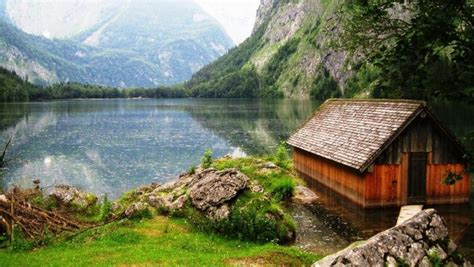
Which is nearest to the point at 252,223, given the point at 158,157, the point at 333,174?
the point at 333,174

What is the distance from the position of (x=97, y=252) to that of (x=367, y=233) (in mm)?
14236

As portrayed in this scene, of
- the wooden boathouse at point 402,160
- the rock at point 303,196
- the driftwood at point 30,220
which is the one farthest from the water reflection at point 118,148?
the wooden boathouse at point 402,160

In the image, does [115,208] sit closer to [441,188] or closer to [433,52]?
[441,188]

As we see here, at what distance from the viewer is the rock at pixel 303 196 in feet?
112

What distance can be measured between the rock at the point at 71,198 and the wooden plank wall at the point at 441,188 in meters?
A: 21.8

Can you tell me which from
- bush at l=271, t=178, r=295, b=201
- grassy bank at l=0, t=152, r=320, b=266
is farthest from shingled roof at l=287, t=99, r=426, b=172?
grassy bank at l=0, t=152, r=320, b=266

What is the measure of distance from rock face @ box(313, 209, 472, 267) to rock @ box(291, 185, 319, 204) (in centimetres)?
1811

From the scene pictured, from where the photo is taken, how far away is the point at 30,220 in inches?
929

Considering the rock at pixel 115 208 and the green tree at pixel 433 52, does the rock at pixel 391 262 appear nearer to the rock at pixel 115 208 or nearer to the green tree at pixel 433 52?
the green tree at pixel 433 52

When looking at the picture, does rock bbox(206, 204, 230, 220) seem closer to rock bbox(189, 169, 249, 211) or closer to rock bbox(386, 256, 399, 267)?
rock bbox(189, 169, 249, 211)

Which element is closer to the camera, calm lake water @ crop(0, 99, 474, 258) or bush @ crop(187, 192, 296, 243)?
bush @ crop(187, 192, 296, 243)

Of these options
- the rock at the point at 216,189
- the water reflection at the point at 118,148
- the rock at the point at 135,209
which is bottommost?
the water reflection at the point at 118,148

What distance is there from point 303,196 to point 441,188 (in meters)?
9.15

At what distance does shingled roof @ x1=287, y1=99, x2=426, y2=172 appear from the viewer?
2967 centimetres
